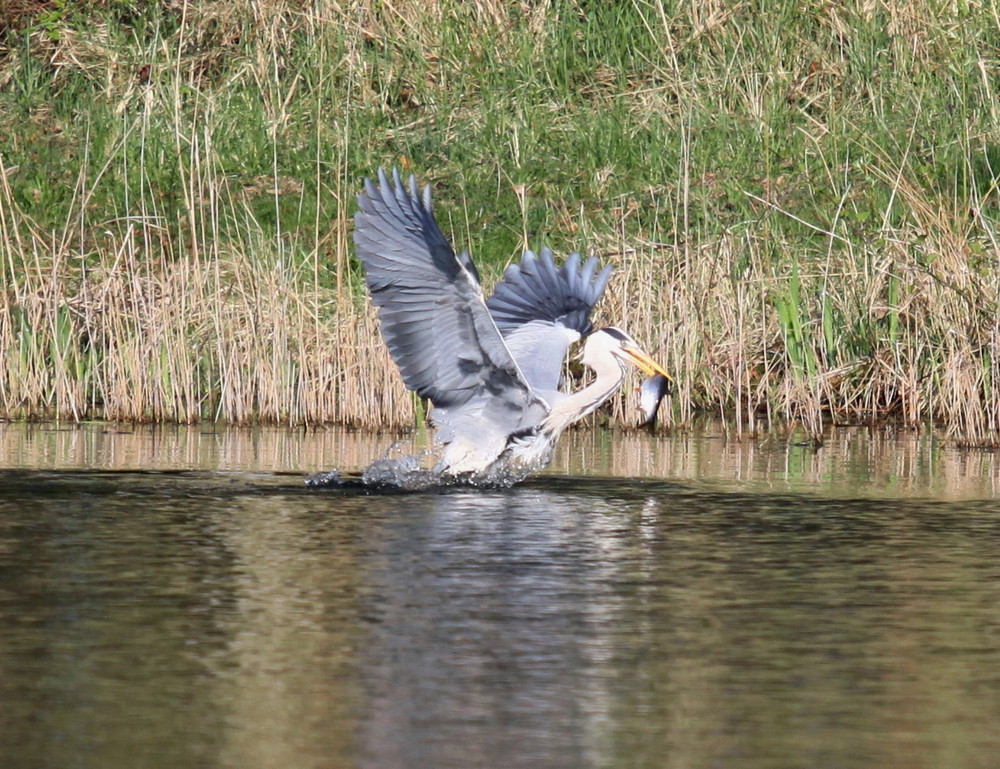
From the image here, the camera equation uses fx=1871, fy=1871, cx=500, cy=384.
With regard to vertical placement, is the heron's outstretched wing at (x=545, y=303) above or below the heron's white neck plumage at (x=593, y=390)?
above

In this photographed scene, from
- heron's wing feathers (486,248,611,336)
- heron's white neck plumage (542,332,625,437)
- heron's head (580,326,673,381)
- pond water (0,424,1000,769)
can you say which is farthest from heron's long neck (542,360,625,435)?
heron's wing feathers (486,248,611,336)

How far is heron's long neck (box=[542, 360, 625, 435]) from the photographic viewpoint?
7.99 meters

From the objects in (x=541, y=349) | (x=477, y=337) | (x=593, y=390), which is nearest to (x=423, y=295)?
(x=477, y=337)

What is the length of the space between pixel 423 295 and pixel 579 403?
107 centimetres

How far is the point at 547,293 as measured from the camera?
8727 millimetres

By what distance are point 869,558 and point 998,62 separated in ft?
31.7

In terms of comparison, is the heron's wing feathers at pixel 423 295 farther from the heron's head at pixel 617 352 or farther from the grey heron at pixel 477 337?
the heron's head at pixel 617 352

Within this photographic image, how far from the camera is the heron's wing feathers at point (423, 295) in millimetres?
7062

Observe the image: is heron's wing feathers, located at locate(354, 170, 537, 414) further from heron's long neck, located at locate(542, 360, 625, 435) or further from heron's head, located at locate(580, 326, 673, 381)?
heron's head, located at locate(580, 326, 673, 381)

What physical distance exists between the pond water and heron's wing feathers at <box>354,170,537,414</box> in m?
0.52

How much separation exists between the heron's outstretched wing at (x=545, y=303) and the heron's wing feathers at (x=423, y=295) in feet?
2.80

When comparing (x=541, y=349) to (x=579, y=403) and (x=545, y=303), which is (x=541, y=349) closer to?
(x=545, y=303)

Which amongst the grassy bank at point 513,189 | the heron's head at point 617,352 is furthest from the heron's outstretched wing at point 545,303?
the grassy bank at point 513,189

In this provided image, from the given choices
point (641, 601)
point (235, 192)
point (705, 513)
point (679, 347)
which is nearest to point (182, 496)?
point (705, 513)
